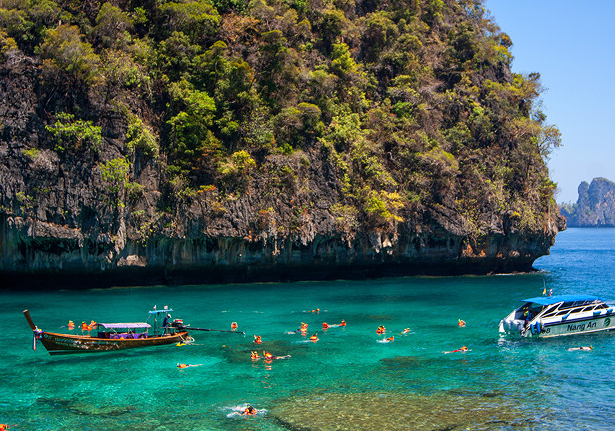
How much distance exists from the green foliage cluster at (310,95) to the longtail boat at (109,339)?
2002 cm

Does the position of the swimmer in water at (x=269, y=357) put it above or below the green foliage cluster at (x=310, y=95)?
below

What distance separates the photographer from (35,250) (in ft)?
152

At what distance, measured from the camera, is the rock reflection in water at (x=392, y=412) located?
66.5 ft

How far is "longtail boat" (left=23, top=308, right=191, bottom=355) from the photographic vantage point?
27.8 meters

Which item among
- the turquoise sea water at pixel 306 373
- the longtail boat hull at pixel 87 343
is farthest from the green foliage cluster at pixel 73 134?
the longtail boat hull at pixel 87 343

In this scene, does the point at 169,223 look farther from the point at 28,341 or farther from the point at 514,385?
the point at 514,385

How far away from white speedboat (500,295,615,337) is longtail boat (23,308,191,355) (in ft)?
58.8

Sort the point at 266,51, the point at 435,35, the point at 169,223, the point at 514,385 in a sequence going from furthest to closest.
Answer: the point at 435,35 → the point at 266,51 → the point at 169,223 → the point at 514,385

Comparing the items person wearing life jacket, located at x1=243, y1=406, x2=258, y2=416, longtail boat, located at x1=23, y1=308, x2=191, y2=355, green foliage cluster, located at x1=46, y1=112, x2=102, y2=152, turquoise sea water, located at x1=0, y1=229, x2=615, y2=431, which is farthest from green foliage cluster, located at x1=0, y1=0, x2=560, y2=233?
person wearing life jacket, located at x1=243, y1=406, x2=258, y2=416

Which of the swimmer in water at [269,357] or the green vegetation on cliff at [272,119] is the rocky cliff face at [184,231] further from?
the swimmer in water at [269,357]

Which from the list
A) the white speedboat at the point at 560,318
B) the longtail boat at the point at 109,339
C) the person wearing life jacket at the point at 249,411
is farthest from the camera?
the white speedboat at the point at 560,318

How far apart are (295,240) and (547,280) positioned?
2471cm

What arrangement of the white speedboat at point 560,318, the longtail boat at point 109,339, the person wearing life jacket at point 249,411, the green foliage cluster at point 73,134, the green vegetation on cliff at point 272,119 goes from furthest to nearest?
the green vegetation on cliff at point 272,119
the green foliage cluster at point 73,134
the white speedboat at point 560,318
the longtail boat at point 109,339
the person wearing life jacket at point 249,411

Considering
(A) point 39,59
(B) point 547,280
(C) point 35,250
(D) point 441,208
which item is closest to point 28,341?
(C) point 35,250
